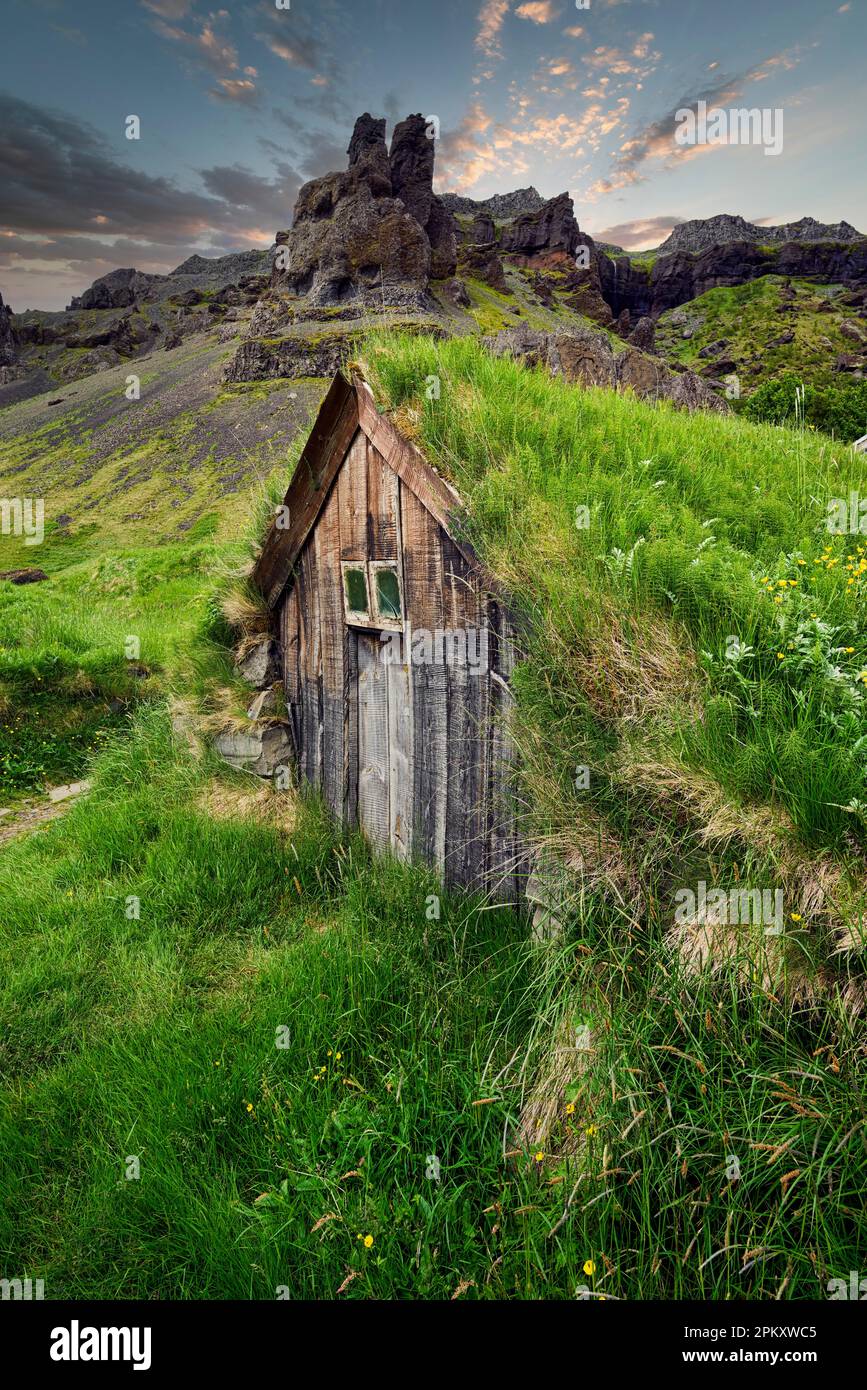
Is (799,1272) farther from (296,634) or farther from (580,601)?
(296,634)

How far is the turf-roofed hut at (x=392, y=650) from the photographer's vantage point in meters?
3.91

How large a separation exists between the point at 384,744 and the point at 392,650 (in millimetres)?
761

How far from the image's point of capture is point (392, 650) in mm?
4754

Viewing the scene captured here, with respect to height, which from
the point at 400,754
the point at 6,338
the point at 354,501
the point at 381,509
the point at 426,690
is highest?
the point at 6,338

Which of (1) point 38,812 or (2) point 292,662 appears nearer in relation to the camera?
(2) point 292,662

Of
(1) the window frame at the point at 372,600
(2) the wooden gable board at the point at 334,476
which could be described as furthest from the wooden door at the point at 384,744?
(2) the wooden gable board at the point at 334,476

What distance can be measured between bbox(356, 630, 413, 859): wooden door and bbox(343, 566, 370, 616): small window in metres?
0.22

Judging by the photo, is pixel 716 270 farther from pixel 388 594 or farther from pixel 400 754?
pixel 400 754

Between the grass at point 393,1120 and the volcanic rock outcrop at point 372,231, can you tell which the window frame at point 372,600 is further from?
the volcanic rock outcrop at point 372,231

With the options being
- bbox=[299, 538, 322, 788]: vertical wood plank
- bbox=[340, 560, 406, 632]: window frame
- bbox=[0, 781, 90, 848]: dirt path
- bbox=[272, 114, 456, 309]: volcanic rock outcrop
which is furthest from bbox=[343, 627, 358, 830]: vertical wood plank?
bbox=[272, 114, 456, 309]: volcanic rock outcrop

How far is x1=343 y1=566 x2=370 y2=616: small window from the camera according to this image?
4917 millimetres

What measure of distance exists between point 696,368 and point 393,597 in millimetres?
111380

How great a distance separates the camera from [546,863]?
300cm

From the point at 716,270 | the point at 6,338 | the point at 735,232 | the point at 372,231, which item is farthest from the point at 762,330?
the point at 6,338
